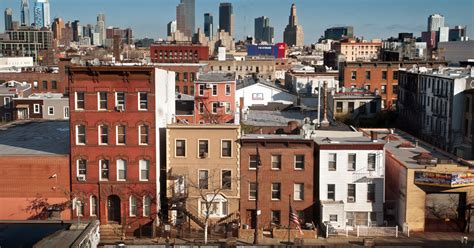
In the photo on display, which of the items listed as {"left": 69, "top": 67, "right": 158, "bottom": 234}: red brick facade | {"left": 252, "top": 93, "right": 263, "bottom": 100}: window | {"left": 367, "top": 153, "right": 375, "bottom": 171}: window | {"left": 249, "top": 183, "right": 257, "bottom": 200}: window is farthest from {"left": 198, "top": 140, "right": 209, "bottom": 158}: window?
{"left": 252, "top": 93, "right": 263, "bottom": 100}: window

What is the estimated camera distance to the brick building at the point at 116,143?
47.0 metres

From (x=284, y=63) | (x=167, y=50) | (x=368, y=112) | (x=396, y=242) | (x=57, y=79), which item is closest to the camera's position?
(x=396, y=242)

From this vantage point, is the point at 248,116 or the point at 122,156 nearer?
the point at 122,156

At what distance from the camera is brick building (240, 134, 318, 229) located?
4819 cm

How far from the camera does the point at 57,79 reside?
105 meters

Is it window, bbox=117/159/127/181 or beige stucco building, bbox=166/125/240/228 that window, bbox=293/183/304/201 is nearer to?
beige stucco building, bbox=166/125/240/228

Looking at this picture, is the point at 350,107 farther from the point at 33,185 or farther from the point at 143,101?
the point at 33,185

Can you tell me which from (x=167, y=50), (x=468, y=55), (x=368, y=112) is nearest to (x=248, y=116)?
(x=368, y=112)

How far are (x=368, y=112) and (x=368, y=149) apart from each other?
109ft

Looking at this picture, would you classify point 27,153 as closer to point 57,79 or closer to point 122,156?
point 122,156

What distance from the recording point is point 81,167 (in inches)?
1886

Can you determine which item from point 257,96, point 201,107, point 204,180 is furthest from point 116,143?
point 257,96

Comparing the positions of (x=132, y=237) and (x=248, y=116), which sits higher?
(x=248, y=116)

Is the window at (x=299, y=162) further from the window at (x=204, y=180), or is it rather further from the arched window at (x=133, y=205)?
the arched window at (x=133, y=205)
